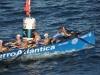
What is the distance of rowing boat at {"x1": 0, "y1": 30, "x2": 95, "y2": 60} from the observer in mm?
34281

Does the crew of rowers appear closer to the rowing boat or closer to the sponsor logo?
the sponsor logo

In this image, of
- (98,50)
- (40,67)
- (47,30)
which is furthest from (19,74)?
(47,30)

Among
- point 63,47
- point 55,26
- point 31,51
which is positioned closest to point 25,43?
point 31,51

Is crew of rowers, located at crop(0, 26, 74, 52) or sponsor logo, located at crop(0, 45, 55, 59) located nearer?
sponsor logo, located at crop(0, 45, 55, 59)

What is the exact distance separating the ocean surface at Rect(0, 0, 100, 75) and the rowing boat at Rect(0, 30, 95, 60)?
49cm

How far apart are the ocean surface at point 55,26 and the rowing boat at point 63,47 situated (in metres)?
0.49

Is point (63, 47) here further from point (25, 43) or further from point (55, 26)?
point (55, 26)

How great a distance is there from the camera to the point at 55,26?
45688 mm

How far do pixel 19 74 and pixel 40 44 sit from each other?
3.99 meters

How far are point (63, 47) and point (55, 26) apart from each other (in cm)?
1004

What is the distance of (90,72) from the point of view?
32750mm

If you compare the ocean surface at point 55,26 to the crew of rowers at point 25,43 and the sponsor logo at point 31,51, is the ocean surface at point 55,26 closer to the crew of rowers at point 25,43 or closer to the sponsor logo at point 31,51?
the sponsor logo at point 31,51

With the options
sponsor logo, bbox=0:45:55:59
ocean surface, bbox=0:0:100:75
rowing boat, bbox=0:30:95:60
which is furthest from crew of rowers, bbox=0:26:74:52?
ocean surface, bbox=0:0:100:75

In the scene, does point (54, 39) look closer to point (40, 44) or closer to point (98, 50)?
point (40, 44)
